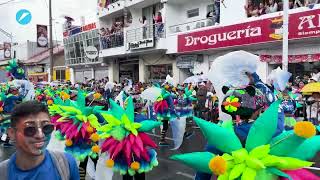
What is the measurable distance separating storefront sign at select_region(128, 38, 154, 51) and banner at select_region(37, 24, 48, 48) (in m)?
10.7

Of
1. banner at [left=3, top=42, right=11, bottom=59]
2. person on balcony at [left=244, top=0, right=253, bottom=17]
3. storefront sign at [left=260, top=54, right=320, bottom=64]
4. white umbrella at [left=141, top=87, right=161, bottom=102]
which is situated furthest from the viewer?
banner at [left=3, top=42, right=11, bottom=59]

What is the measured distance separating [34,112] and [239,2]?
52.5ft

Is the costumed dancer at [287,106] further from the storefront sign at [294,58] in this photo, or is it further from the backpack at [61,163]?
the backpack at [61,163]

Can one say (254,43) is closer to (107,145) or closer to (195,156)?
(107,145)

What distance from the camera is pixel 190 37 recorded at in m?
19.8

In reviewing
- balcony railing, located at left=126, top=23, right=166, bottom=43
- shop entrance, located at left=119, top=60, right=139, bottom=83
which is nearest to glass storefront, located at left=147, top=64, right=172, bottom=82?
balcony railing, located at left=126, top=23, right=166, bottom=43

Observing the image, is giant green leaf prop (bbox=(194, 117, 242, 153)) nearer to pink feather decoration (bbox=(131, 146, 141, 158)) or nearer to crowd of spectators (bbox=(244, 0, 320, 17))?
pink feather decoration (bbox=(131, 146, 141, 158))

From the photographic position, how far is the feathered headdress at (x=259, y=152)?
2238mm

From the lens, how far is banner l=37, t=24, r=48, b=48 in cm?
3228

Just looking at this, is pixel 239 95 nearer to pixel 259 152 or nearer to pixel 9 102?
pixel 259 152

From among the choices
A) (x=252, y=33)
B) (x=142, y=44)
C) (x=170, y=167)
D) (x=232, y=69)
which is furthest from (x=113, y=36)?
(x=232, y=69)

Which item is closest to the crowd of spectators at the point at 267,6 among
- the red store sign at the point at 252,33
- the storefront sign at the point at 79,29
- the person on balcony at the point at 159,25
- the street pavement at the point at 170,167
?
the red store sign at the point at 252,33

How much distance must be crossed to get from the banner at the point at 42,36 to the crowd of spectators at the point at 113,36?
17.9ft

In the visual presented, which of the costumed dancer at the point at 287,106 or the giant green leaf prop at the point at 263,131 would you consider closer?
the giant green leaf prop at the point at 263,131
